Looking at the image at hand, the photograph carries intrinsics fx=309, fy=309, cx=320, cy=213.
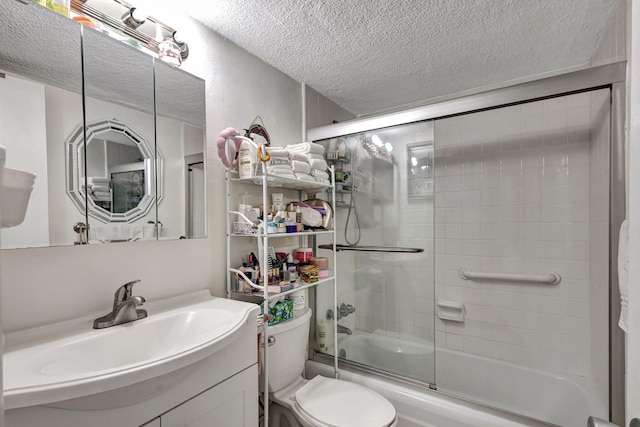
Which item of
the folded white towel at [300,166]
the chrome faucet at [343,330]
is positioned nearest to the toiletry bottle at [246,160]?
the folded white towel at [300,166]

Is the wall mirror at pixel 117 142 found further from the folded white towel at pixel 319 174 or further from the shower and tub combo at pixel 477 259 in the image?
the shower and tub combo at pixel 477 259

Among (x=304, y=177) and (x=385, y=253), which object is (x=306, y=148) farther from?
(x=385, y=253)

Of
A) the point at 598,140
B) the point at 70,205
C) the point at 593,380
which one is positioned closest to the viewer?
the point at 70,205

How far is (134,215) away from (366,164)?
136 centimetres

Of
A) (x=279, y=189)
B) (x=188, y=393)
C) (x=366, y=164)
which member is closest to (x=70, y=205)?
(x=188, y=393)

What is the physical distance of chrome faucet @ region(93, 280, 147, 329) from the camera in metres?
1.04

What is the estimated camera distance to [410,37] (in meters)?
1.63

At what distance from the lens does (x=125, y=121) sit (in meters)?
1.16

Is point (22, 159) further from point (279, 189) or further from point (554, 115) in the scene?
point (554, 115)

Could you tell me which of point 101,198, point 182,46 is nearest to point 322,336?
point 101,198

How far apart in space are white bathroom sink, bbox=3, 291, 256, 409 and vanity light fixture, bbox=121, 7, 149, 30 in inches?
43.5

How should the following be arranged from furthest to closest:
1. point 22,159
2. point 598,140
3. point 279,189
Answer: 1. point 279,189
2. point 598,140
3. point 22,159

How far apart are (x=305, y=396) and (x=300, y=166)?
1156 millimetres

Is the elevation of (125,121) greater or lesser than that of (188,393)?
greater
